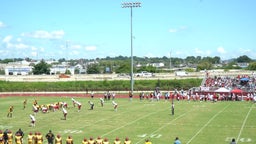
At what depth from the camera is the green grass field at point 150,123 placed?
26.5 m

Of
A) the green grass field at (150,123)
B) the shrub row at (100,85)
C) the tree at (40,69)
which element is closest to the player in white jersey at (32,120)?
the green grass field at (150,123)

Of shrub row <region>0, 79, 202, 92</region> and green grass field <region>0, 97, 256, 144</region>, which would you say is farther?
shrub row <region>0, 79, 202, 92</region>

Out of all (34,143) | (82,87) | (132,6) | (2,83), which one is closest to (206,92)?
(132,6)

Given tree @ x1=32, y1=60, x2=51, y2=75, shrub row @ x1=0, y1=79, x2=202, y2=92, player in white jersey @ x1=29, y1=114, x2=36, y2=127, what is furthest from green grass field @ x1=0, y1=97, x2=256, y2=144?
tree @ x1=32, y1=60, x2=51, y2=75

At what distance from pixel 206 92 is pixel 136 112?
763 inches

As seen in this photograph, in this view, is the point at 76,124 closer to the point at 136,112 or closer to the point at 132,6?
the point at 136,112

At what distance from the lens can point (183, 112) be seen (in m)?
38.3

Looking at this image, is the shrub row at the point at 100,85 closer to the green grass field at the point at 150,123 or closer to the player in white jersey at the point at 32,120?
the green grass field at the point at 150,123

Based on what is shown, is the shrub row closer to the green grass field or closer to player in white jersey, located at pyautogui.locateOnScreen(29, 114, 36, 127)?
the green grass field

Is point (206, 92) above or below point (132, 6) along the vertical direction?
below

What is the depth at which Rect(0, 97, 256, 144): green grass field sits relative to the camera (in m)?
26.5

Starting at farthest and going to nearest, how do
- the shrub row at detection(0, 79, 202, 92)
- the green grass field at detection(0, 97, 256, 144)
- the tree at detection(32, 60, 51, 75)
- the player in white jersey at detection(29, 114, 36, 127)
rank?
the tree at detection(32, 60, 51, 75)
the shrub row at detection(0, 79, 202, 92)
the player in white jersey at detection(29, 114, 36, 127)
the green grass field at detection(0, 97, 256, 144)

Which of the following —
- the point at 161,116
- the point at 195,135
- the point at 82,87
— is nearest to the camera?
the point at 195,135

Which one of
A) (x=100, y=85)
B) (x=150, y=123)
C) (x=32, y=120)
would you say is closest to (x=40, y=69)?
(x=100, y=85)
